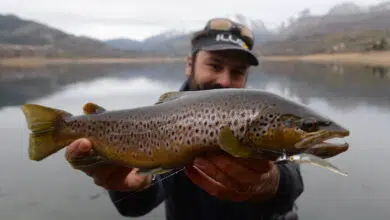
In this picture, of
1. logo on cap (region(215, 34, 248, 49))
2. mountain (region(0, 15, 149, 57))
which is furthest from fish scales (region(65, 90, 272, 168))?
mountain (region(0, 15, 149, 57))

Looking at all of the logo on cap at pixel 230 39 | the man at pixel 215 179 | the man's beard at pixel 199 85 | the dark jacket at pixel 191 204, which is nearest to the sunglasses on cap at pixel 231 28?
the man at pixel 215 179

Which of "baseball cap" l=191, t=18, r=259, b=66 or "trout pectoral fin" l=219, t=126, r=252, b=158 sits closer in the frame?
"trout pectoral fin" l=219, t=126, r=252, b=158

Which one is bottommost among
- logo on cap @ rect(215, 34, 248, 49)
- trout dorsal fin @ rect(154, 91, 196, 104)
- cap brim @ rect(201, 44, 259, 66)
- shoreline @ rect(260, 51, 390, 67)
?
shoreline @ rect(260, 51, 390, 67)

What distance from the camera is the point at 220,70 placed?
15.7 ft

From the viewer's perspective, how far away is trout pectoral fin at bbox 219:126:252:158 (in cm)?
262

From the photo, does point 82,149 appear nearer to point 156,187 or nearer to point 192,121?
point 192,121

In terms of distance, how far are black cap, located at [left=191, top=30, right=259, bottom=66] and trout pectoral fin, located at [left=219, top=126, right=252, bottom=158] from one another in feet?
6.96

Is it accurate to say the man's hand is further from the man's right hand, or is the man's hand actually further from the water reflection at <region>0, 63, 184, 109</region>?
the water reflection at <region>0, 63, 184, 109</region>

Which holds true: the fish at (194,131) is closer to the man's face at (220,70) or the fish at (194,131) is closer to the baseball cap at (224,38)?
the man's face at (220,70)

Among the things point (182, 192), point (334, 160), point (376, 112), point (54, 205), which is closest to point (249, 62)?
point (182, 192)

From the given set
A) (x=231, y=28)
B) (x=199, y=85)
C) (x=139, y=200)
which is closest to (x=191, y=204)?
(x=139, y=200)

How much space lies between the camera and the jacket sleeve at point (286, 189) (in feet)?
11.4

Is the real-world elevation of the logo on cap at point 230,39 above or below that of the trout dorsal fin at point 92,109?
above

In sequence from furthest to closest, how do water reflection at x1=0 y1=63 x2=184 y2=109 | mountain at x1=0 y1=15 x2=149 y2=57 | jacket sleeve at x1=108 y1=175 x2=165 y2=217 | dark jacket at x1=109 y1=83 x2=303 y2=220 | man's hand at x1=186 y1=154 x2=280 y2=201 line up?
mountain at x1=0 y1=15 x2=149 y2=57, water reflection at x1=0 y1=63 x2=184 y2=109, jacket sleeve at x1=108 y1=175 x2=165 y2=217, dark jacket at x1=109 y1=83 x2=303 y2=220, man's hand at x1=186 y1=154 x2=280 y2=201
